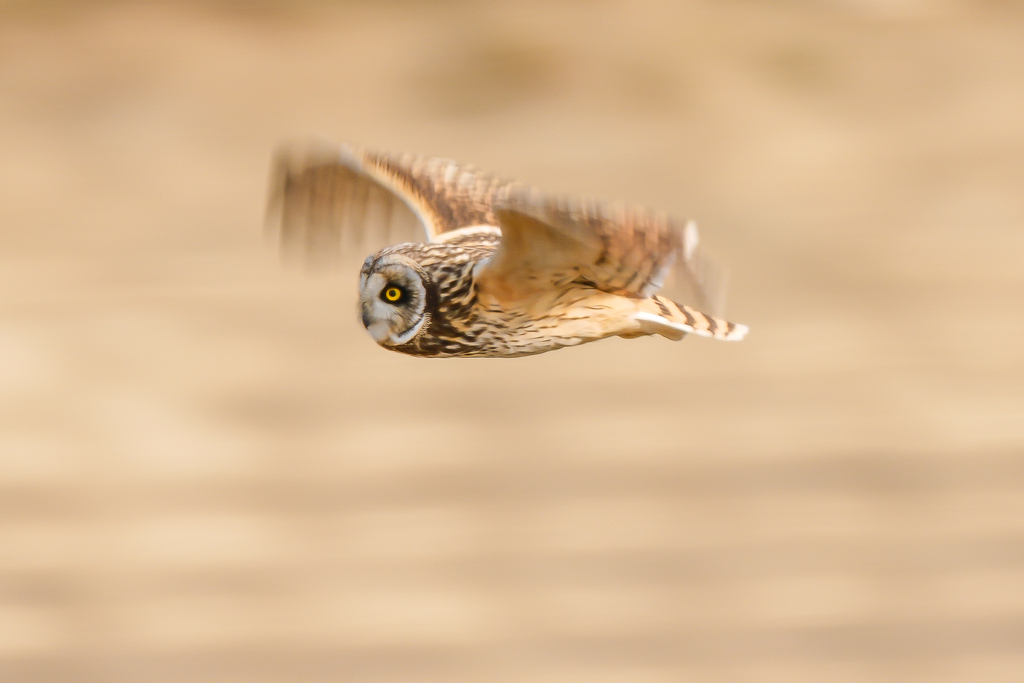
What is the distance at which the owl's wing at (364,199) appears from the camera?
89 cm

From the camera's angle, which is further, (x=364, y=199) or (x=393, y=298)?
(x=364, y=199)

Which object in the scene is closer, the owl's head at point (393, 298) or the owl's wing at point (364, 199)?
the owl's head at point (393, 298)

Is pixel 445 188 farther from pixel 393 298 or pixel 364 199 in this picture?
pixel 393 298

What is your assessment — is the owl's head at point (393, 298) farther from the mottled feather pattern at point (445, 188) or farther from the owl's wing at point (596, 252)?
the mottled feather pattern at point (445, 188)

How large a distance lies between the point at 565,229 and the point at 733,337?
21cm

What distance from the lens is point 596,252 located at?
603mm

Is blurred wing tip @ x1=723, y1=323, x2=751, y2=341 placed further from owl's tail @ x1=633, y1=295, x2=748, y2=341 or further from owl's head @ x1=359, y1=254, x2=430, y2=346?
owl's head @ x1=359, y1=254, x2=430, y2=346

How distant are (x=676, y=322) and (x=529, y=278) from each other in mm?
115

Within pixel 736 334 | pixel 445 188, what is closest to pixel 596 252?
pixel 736 334

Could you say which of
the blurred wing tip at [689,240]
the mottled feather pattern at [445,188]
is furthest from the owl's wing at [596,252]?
the mottled feather pattern at [445,188]

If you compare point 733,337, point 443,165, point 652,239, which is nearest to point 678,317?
point 733,337

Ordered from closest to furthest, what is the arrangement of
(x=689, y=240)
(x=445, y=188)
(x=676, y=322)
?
(x=689, y=240) < (x=676, y=322) < (x=445, y=188)

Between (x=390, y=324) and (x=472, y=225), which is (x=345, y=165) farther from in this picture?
(x=390, y=324)

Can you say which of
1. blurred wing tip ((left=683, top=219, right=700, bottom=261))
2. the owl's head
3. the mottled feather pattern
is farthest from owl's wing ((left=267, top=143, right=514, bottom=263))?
blurred wing tip ((left=683, top=219, right=700, bottom=261))
